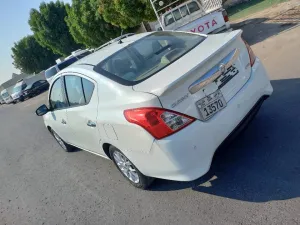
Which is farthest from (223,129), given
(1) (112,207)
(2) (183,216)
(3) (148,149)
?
(1) (112,207)

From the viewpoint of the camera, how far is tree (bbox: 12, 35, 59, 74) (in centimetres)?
5572

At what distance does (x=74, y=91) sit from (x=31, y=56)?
56.0 m

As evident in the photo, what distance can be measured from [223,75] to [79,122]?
208 centimetres

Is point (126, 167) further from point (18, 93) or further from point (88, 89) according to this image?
point (18, 93)

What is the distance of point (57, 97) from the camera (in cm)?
514

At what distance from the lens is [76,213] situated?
4.13 metres

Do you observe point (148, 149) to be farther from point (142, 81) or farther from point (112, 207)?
point (112, 207)

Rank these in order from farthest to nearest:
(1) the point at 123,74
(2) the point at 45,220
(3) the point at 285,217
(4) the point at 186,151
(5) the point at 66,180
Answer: (5) the point at 66,180
(2) the point at 45,220
(1) the point at 123,74
(4) the point at 186,151
(3) the point at 285,217

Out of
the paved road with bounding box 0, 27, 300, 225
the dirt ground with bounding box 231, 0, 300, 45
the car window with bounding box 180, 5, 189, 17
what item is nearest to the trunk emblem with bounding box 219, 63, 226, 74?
the paved road with bounding box 0, 27, 300, 225

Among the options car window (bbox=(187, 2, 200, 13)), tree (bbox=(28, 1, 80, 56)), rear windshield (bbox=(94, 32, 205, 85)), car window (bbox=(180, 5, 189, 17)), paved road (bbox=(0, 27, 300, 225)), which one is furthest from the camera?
tree (bbox=(28, 1, 80, 56))

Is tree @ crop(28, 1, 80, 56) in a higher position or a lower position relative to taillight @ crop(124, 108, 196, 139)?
higher

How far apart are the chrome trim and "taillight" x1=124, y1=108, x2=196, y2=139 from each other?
297 mm

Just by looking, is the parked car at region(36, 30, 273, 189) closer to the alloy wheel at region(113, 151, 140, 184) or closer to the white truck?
the alloy wheel at region(113, 151, 140, 184)

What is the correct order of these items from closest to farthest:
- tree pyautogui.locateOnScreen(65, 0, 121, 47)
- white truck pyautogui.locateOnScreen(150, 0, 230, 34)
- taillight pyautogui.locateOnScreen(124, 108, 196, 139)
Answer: taillight pyautogui.locateOnScreen(124, 108, 196, 139)
white truck pyautogui.locateOnScreen(150, 0, 230, 34)
tree pyautogui.locateOnScreen(65, 0, 121, 47)
